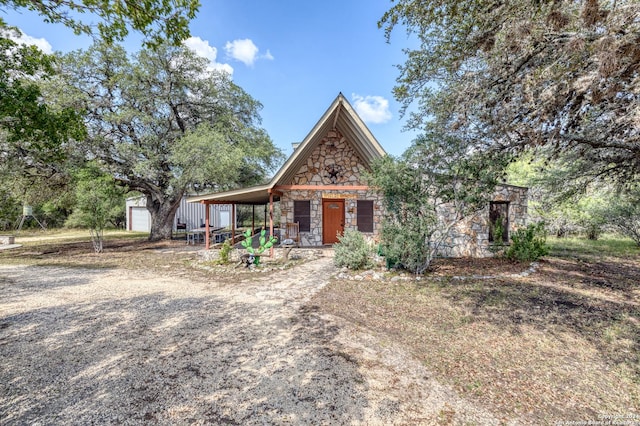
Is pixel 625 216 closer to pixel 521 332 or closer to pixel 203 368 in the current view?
pixel 521 332

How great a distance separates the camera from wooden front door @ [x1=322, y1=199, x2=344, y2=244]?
12609 mm

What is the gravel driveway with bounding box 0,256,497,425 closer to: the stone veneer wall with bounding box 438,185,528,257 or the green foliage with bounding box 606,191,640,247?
the stone veneer wall with bounding box 438,185,528,257

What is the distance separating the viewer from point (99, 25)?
4.43 meters

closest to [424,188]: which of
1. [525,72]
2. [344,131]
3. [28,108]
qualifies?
[525,72]

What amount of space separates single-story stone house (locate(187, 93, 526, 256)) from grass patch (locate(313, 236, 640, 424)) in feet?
10.3

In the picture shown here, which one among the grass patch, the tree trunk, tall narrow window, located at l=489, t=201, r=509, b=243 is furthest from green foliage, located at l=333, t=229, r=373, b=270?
the tree trunk

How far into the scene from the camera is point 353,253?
8.13 meters

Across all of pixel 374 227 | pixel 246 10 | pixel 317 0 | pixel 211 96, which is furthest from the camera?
pixel 211 96

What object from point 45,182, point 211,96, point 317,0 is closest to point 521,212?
point 317,0

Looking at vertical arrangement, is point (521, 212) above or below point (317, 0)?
below

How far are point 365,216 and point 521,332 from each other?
28.2ft

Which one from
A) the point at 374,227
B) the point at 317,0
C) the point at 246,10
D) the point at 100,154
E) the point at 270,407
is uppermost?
the point at 317,0

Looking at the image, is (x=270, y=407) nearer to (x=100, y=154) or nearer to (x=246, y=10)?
(x=246, y=10)

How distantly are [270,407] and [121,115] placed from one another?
578 inches
